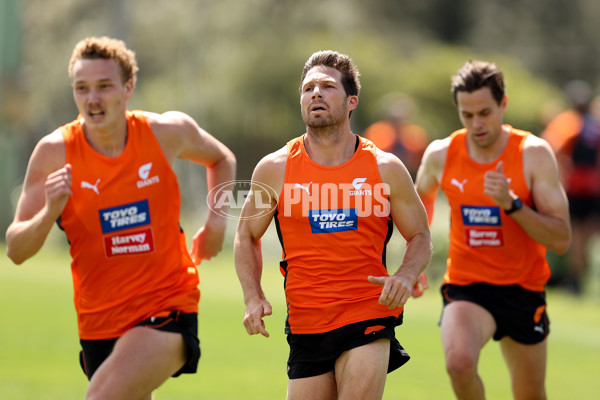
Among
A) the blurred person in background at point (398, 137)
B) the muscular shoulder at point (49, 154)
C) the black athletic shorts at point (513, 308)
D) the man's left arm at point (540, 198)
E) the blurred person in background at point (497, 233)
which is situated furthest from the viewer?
the blurred person in background at point (398, 137)

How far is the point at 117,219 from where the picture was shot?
5793 millimetres

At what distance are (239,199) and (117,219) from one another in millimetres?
1781

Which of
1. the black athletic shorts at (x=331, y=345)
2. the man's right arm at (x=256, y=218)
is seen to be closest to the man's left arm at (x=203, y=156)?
the man's right arm at (x=256, y=218)

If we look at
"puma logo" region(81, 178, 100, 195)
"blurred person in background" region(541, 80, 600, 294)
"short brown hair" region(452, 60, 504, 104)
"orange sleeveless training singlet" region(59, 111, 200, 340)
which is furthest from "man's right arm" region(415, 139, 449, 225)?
"blurred person in background" region(541, 80, 600, 294)

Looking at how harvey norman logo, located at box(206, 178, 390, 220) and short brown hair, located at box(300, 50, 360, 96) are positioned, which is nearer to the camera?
harvey norman logo, located at box(206, 178, 390, 220)

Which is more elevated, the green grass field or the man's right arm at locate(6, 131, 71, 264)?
the man's right arm at locate(6, 131, 71, 264)

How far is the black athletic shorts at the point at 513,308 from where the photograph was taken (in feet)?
21.5

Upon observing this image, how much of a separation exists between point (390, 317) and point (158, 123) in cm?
189

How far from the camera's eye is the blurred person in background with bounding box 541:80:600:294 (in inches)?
565

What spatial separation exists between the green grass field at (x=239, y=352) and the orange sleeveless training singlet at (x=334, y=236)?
3486 mm

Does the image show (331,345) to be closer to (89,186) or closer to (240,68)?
(89,186)

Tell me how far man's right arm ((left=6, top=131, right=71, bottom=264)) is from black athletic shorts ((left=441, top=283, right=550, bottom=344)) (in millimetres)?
2798

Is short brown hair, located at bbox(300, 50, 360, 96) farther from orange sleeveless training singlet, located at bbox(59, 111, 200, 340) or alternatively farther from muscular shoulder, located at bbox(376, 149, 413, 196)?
orange sleeveless training singlet, located at bbox(59, 111, 200, 340)

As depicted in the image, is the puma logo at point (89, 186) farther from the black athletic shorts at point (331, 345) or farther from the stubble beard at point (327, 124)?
the black athletic shorts at point (331, 345)
